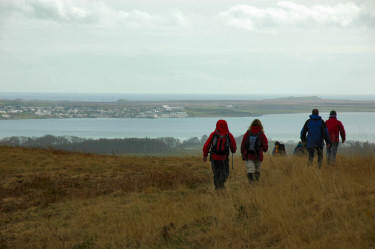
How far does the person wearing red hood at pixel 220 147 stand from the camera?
955cm

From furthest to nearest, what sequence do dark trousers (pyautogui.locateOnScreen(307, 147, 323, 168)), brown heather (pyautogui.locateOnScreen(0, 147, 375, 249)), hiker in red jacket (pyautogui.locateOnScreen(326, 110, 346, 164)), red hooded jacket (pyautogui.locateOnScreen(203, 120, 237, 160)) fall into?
hiker in red jacket (pyautogui.locateOnScreen(326, 110, 346, 164)) < dark trousers (pyautogui.locateOnScreen(307, 147, 323, 168)) < red hooded jacket (pyautogui.locateOnScreen(203, 120, 237, 160)) < brown heather (pyautogui.locateOnScreen(0, 147, 375, 249))

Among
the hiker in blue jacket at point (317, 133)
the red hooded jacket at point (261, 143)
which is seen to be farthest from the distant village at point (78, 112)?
the red hooded jacket at point (261, 143)

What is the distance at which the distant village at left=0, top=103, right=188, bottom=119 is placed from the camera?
5984 inches

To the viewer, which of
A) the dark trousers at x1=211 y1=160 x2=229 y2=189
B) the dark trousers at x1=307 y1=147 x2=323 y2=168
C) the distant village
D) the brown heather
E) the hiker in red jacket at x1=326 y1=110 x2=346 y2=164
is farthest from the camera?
the distant village

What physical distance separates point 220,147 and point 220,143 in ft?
0.31

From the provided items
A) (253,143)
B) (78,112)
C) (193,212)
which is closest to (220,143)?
(253,143)

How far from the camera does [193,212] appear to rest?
782cm

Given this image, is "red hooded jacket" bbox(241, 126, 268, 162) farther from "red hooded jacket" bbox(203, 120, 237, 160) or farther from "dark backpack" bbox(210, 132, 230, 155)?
"dark backpack" bbox(210, 132, 230, 155)

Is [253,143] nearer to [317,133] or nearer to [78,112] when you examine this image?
[317,133]

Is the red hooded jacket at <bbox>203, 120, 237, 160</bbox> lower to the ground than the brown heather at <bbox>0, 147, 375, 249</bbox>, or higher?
higher

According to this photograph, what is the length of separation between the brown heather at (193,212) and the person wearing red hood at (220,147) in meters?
0.68

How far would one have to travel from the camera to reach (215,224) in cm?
667

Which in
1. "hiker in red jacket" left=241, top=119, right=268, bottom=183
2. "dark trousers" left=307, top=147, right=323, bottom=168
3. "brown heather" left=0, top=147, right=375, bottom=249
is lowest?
"brown heather" left=0, top=147, right=375, bottom=249

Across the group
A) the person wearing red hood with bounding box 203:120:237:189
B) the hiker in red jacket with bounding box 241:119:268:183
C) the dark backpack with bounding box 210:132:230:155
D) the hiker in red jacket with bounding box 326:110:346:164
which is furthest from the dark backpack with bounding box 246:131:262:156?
the hiker in red jacket with bounding box 326:110:346:164
